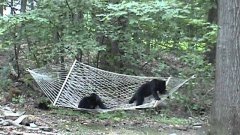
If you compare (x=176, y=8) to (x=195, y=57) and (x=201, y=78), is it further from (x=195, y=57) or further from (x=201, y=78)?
(x=201, y=78)

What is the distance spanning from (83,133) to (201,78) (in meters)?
3.47

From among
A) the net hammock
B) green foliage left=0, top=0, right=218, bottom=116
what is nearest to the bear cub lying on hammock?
the net hammock

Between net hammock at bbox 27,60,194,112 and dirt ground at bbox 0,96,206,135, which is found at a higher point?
net hammock at bbox 27,60,194,112

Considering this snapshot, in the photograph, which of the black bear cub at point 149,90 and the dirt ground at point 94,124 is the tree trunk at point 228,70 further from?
the black bear cub at point 149,90

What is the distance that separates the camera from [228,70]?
5.17 metres

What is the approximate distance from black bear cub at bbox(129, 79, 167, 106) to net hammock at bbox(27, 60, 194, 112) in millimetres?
111

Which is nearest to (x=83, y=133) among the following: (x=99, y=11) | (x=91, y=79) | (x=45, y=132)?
(x=45, y=132)

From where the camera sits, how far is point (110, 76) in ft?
24.3

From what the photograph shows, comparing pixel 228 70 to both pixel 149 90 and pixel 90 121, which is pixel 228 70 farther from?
pixel 90 121

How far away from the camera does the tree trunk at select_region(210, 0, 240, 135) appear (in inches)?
201

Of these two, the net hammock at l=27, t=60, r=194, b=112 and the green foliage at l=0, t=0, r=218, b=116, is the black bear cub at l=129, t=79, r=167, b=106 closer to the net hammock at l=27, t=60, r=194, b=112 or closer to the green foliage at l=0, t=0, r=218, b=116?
the net hammock at l=27, t=60, r=194, b=112

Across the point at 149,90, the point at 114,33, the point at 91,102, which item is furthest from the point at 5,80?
the point at 149,90

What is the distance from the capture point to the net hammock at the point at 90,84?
22.4 feet

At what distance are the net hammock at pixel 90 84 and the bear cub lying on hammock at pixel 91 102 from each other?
0.41 ft
